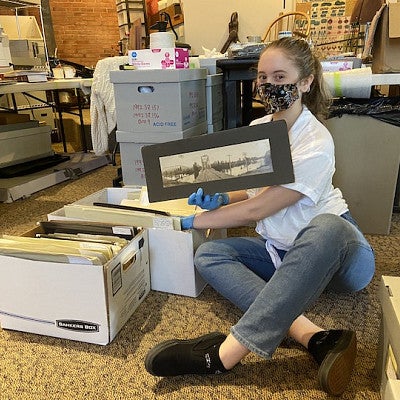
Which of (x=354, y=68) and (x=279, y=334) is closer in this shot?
(x=279, y=334)

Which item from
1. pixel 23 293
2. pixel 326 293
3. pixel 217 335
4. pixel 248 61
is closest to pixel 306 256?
pixel 217 335

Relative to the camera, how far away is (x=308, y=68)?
3.57 feet

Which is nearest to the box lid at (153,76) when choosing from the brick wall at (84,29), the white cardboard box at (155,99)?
the white cardboard box at (155,99)

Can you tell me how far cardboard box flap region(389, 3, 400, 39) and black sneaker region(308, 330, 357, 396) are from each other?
3.53 feet

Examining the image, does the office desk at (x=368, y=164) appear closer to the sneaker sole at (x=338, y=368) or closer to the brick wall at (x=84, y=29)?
the sneaker sole at (x=338, y=368)

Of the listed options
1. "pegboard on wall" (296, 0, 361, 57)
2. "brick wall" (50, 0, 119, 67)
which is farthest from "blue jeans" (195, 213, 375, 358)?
"brick wall" (50, 0, 119, 67)

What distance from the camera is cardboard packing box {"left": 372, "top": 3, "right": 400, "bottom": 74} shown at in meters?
1.42

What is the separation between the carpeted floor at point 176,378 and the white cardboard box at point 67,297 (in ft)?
0.13

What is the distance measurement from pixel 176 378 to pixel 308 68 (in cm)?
84

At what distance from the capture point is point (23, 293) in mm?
1053

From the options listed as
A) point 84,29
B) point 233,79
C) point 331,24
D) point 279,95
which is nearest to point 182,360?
point 279,95

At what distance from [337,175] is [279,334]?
96 cm

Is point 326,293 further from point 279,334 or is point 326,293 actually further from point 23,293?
point 23,293

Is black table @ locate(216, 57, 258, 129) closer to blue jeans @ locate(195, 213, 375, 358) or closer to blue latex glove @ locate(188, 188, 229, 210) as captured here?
blue latex glove @ locate(188, 188, 229, 210)
